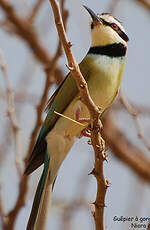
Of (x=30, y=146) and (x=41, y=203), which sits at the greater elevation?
(x=30, y=146)

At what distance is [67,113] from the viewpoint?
10.9ft

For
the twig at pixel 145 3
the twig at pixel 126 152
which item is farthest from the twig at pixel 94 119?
the twig at pixel 145 3

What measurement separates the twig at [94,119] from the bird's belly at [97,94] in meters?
0.72

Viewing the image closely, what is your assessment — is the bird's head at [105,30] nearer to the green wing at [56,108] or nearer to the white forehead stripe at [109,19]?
the white forehead stripe at [109,19]

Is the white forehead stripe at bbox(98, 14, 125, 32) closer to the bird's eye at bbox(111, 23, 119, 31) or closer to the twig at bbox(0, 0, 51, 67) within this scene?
the bird's eye at bbox(111, 23, 119, 31)

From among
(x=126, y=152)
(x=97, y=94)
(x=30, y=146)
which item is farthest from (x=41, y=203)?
(x=126, y=152)

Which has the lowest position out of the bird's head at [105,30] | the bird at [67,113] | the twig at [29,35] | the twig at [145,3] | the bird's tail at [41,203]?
the bird's tail at [41,203]

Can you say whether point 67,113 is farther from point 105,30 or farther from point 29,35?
point 29,35

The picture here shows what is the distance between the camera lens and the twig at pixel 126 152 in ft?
15.0

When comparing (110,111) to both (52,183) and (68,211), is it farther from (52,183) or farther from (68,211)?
(52,183)

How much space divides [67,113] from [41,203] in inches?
22.6

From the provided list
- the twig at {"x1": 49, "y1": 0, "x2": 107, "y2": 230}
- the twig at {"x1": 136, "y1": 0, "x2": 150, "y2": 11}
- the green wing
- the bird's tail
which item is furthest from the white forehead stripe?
the twig at {"x1": 49, "y1": 0, "x2": 107, "y2": 230}

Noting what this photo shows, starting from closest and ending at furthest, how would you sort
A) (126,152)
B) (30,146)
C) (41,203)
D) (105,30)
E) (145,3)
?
(41,203) → (30,146) → (105,30) → (145,3) → (126,152)

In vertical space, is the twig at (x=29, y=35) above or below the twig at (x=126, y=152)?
above
